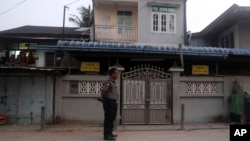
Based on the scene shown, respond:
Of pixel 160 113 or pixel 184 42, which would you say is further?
pixel 184 42

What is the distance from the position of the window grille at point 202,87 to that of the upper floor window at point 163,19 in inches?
300

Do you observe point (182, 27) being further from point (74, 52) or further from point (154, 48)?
point (74, 52)

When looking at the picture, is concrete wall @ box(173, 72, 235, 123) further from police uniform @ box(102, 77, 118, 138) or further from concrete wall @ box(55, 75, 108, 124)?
police uniform @ box(102, 77, 118, 138)

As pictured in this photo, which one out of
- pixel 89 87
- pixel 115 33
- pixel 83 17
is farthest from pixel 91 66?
pixel 83 17

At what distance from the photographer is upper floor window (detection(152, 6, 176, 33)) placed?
19.2 meters

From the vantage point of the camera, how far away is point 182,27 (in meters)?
19.3

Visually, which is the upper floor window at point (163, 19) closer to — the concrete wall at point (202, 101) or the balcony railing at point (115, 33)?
the balcony railing at point (115, 33)

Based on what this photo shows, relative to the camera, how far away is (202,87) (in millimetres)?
12125

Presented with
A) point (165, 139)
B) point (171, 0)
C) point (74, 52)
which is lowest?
point (165, 139)

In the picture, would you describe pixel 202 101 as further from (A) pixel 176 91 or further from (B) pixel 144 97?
(B) pixel 144 97

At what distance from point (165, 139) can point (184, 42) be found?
11.7 m

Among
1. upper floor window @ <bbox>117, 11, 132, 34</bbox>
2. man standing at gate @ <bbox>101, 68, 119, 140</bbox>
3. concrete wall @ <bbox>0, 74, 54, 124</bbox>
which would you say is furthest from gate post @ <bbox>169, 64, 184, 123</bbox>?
upper floor window @ <bbox>117, 11, 132, 34</bbox>

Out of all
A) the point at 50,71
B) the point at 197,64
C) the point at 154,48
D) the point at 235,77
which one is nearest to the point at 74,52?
the point at 50,71

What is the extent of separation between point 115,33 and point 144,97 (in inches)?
352
